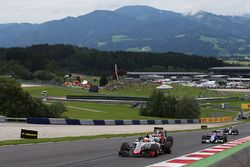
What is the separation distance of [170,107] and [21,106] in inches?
1322

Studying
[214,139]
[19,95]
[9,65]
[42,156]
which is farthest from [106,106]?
[9,65]

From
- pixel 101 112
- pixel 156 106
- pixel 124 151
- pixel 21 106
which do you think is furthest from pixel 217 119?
pixel 124 151

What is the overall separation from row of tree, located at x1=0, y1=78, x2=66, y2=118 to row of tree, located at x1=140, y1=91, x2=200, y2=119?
25270mm

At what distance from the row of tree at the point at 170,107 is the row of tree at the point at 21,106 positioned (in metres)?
25.3

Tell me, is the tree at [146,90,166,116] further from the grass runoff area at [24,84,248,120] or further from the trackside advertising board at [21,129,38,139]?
the trackside advertising board at [21,129,38,139]

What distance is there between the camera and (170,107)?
9388cm

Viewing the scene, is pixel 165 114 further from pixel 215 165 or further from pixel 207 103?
pixel 215 165

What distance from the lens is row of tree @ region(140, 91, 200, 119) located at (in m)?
91.6

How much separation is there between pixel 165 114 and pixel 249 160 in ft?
259

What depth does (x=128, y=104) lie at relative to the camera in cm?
9938

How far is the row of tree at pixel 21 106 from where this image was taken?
220ft

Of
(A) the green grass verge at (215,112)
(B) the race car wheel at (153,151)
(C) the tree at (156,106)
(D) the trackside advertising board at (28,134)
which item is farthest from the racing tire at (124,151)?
(A) the green grass verge at (215,112)

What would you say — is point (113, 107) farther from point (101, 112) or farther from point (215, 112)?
point (215, 112)

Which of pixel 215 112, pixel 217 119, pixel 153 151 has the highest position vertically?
pixel 153 151
